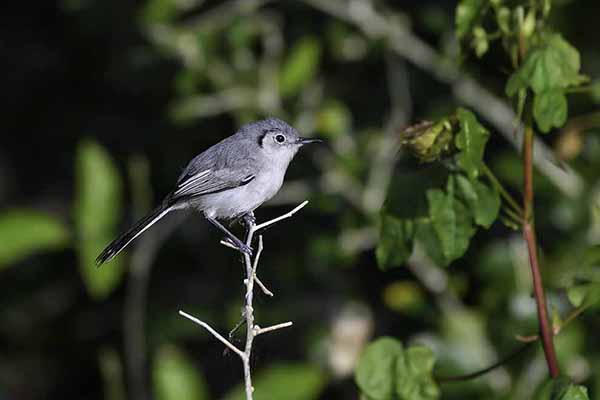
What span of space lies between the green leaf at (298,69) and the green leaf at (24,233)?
1.08m

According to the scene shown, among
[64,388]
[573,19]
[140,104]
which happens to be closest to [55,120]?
[140,104]

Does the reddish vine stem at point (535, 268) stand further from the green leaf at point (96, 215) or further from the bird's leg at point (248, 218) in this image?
the green leaf at point (96, 215)

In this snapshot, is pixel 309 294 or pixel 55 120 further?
pixel 55 120

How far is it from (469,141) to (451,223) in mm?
236

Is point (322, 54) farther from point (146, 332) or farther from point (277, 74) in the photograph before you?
point (146, 332)

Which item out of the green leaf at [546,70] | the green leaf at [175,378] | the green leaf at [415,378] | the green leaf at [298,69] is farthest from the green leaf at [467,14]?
the green leaf at [298,69]

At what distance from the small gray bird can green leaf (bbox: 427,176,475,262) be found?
3.06ft

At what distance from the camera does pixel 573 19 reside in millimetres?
4414

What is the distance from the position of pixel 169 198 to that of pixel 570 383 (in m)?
1.64

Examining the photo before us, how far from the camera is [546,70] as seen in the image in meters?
1.92

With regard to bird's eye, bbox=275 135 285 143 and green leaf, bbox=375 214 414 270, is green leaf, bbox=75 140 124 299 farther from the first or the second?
green leaf, bbox=375 214 414 270

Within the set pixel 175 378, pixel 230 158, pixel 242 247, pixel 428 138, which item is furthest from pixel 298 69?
pixel 428 138

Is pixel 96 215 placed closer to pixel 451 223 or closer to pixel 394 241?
pixel 394 241

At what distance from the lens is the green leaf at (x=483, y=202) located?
2.01m
